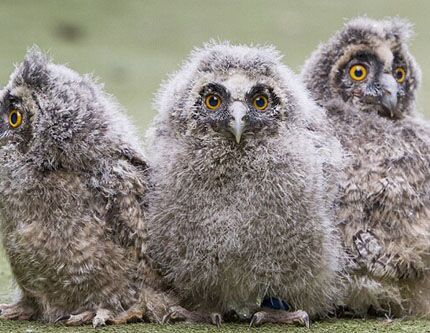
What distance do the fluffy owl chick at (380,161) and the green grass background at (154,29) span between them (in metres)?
4.72

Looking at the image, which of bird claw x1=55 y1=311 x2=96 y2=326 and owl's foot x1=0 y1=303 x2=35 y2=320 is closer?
bird claw x1=55 y1=311 x2=96 y2=326

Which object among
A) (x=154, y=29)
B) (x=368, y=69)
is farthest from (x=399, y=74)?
(x=154, y=29)

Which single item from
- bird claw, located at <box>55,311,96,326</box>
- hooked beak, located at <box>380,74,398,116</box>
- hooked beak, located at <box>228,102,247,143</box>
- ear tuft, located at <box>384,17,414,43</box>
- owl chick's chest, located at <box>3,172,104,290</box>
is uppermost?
ear tuft, located at <box>384,17,414,43</box>

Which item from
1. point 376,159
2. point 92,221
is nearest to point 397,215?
point 376,159

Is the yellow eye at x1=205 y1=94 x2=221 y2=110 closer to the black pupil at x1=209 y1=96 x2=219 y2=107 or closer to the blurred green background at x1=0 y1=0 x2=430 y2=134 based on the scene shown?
the black pupil at x1=209 y1=96 x2=219 y2=107

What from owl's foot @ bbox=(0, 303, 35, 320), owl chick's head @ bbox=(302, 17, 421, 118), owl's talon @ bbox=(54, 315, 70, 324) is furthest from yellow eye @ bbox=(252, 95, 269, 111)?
owl's foot @ bbox=(0, 303, 35, 320)

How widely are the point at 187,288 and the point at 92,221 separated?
37 cm

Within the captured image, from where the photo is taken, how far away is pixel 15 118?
9.34 feet

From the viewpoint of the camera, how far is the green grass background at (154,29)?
874cm

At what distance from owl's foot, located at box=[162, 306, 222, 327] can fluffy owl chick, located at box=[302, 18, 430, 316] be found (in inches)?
19.3

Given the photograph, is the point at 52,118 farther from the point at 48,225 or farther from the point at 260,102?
the point at 260,102

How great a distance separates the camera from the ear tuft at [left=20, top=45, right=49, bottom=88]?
2830 mm

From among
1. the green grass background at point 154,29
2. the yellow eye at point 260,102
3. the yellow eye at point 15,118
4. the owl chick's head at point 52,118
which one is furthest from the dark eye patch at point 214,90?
the green grass background at point 154,29

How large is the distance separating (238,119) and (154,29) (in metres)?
7.51
